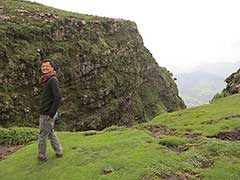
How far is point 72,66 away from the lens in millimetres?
61281

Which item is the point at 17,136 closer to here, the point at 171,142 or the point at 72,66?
the point at 171,142

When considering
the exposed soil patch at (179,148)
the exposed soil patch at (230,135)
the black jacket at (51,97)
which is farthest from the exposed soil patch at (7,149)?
the exposed soil patch at (230,135)

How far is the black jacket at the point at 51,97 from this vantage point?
18.6 metres

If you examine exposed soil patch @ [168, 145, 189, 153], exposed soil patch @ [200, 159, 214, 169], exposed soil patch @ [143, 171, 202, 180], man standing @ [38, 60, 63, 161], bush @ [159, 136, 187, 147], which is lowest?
exposed soil patch @ [143, 171, 202, 180]

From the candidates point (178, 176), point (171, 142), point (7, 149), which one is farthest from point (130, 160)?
point (7, 149)

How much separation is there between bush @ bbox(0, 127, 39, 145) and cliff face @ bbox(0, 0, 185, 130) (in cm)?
1290

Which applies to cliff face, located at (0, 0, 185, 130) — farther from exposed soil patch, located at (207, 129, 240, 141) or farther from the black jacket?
the black jacket

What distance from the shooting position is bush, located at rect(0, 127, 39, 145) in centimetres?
3366

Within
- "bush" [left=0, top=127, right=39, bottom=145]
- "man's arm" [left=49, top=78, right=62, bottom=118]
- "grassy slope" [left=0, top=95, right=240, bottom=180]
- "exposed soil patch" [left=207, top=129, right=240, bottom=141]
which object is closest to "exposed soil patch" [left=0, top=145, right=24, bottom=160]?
"bush" [left=0, top=127, right=39, bottom=145]

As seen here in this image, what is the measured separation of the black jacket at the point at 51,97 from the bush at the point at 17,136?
15636 millimetres

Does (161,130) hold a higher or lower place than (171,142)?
higher

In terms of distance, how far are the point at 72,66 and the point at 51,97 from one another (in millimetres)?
42753

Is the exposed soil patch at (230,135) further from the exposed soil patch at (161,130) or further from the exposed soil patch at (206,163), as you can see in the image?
the exposed soil patch at (206,163)

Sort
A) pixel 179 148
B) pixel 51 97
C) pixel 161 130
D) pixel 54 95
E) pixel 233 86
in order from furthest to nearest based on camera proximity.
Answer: pixel 233 86, pixel 161 130, pixel 179 148, pixel 51 97, pixel 54 95
